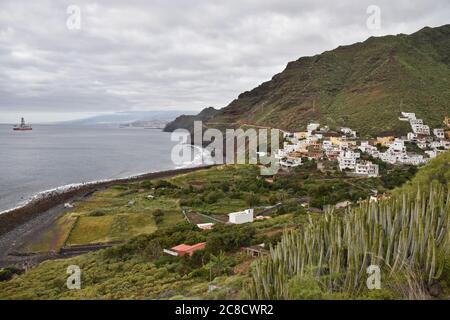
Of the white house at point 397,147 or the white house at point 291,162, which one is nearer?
Result: the white house at point 291,162

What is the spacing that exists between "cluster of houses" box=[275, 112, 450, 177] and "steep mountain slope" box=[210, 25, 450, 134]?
11.4 feet

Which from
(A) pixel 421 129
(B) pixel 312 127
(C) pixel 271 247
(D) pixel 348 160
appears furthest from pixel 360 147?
(C) pixel 271 247

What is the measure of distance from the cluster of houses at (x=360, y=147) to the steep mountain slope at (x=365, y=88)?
347 cm

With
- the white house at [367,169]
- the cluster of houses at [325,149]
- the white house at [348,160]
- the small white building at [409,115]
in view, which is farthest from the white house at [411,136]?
the white house at [367,169]

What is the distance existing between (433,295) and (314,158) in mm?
51191

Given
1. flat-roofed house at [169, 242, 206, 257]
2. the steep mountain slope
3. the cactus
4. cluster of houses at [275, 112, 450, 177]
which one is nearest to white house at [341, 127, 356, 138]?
cluster of houses at [275, 112, 450, 177]

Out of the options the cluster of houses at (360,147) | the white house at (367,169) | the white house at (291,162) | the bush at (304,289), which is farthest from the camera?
the white house at (291,162)

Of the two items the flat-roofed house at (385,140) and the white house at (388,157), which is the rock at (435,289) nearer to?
the white house at (388,157)

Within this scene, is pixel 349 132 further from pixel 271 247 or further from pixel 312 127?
pixel 271 247

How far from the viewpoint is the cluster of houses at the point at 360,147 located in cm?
5469

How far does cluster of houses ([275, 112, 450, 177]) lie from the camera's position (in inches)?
2153

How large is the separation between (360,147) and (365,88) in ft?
112

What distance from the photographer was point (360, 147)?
6275 cm

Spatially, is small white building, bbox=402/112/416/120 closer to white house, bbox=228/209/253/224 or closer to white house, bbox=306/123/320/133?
white house, bbox=306/123/320/133
